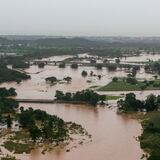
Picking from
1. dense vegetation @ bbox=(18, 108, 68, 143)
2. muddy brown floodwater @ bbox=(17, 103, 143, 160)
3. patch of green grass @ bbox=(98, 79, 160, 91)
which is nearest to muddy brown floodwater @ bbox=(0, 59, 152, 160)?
muddy brown floodwater @ bbox=(17, 103, 143, 160)

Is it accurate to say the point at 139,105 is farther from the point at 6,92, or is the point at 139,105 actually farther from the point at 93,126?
the point at 6,92

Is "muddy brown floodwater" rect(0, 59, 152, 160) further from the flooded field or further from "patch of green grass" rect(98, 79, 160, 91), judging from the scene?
"patch of green grass" rect(98, 79, 160, 91)

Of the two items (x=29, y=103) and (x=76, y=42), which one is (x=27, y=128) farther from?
(x=76, y=42)

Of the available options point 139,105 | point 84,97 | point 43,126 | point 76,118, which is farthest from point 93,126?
point 84,97

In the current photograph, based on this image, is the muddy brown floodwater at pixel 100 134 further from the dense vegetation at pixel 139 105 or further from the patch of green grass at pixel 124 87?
the patch of green grass at pixel 124 87

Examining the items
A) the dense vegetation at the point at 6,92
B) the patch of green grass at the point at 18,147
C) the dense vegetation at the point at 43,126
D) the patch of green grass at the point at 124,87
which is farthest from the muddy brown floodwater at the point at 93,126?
the patch of green grass at the point at 124,87

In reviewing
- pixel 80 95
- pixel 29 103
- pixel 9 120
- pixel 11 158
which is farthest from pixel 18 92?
pixel 11 158

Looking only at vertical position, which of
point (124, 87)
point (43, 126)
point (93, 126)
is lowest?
point (93, 126)

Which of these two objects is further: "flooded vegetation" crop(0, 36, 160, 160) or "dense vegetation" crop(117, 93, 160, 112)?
"dense vegetation" crop(117, 93, 160, 112)
